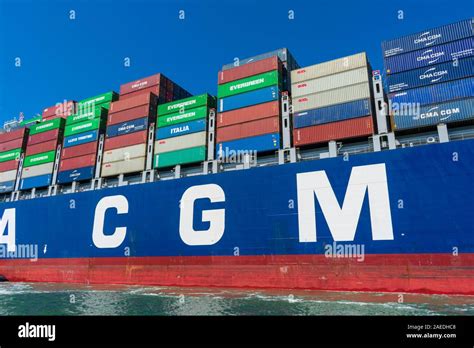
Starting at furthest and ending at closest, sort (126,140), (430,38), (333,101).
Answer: (126,140) < (333,101) < (430,38)

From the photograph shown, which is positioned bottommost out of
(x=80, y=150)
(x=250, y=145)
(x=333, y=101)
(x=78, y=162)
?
(x=250, y=145)

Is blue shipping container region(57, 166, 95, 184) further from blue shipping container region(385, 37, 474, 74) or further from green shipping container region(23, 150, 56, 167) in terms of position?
blue shipping container region(385, 37, 474, 74)

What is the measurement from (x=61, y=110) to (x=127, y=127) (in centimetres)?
1226

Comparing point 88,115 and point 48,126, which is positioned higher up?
point 88,115

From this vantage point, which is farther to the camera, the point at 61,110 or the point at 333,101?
the point at 61,110

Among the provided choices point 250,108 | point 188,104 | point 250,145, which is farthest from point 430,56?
point 188,104

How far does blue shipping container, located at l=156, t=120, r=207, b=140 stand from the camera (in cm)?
2500

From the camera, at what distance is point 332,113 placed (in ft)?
67.1

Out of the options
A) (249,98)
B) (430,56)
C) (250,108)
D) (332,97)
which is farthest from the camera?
(249,98)

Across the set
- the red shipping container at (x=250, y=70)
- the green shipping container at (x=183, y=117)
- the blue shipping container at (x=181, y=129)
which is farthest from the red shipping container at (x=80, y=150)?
the red shipping container at (x=250, y=70)

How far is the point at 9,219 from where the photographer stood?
99.8 feet

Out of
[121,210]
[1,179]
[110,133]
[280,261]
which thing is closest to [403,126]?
[280,261]

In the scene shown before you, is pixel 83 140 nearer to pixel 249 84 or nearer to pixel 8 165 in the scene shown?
pixel 8 165
